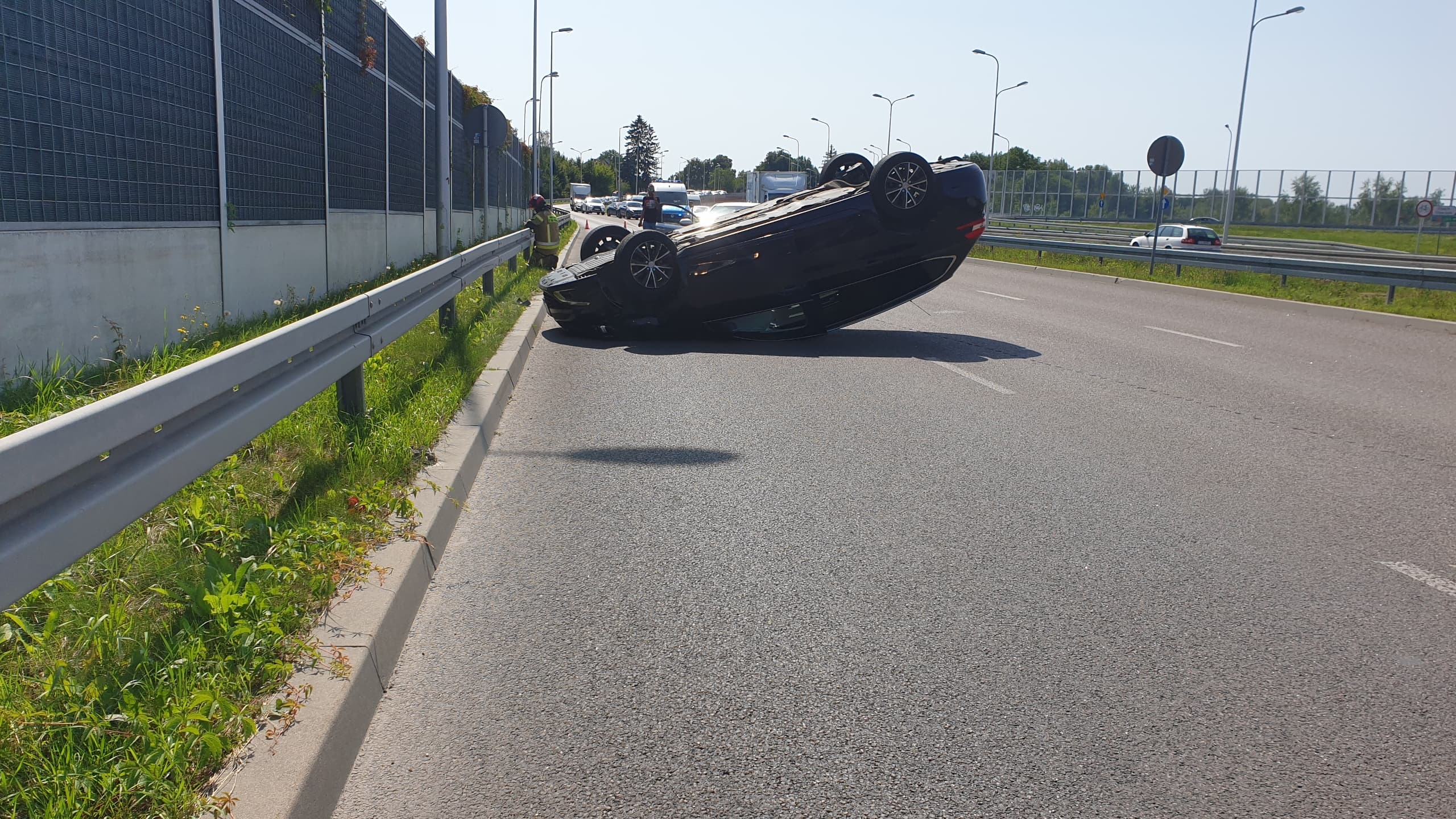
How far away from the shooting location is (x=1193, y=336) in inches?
527

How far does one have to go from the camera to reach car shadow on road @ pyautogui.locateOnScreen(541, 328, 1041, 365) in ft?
37.4

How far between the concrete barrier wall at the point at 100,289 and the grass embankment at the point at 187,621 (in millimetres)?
546

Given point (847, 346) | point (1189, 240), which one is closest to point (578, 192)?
point (1189, 240)

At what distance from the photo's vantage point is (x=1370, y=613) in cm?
423

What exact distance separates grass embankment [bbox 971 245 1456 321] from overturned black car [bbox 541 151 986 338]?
29.3 ft

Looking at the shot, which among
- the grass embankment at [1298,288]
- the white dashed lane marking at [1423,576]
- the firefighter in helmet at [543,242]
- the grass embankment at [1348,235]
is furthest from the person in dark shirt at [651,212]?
the grass embankment at [1348,235]

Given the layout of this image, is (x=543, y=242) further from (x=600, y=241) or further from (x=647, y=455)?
(x=647, y=455)

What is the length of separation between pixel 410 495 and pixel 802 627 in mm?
2080

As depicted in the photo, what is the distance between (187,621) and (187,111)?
266 inches

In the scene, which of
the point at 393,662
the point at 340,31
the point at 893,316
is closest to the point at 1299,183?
the point at 893,316

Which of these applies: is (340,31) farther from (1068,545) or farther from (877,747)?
(877,747)

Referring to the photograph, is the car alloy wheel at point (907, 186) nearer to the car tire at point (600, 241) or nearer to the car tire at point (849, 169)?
the car tire at point (849, 169)

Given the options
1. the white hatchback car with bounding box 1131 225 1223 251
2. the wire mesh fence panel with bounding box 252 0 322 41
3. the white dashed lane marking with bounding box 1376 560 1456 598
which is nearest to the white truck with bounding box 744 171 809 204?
the white hatchback car with bounding box 1131 225 1223 251

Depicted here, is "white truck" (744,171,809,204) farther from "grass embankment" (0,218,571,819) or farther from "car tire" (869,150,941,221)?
"grass embankment" (0,218,571,819)
